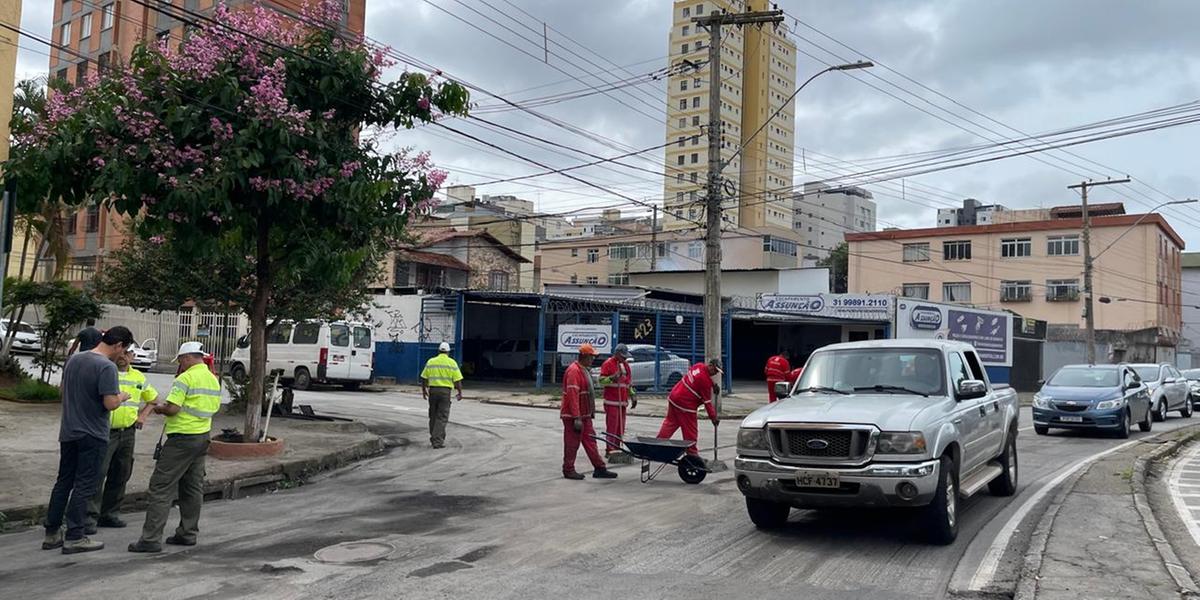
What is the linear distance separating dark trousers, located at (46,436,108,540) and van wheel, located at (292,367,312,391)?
19707 mm

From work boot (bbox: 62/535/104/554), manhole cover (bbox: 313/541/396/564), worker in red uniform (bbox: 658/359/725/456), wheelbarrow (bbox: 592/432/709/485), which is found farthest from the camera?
worker in red uniform (bbox: 658/359/725/456)

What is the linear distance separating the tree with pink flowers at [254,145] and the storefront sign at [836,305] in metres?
29.2

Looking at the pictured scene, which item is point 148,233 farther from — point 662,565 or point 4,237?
point 662,565

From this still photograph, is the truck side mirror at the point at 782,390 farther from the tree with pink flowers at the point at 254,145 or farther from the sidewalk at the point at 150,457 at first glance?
the sidewalk at the point at 150,457

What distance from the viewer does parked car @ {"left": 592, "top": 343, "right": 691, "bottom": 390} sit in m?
28.7

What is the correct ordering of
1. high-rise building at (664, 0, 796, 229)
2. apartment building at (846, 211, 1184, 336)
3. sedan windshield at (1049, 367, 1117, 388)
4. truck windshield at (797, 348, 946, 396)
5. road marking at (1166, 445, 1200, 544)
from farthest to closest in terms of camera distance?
1. high-rise building at (664, 0, 796, 229)
2. apartment building at (846, 211, 1184, 336)
3. sedan windshield at (1049, 367, 1117, 388)
4. road marking at (1166, 445, 1200, 544)
5. truck windshield at (797, 348, 946, 396)

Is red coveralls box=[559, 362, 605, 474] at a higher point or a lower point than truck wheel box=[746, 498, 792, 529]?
higher

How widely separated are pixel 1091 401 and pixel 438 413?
12519 millimetres

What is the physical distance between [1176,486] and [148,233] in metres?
13.2

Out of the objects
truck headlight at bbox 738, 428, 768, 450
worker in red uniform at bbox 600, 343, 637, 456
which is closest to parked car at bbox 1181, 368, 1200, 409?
worker in red uniform at bbox 600, 343, 637, 456

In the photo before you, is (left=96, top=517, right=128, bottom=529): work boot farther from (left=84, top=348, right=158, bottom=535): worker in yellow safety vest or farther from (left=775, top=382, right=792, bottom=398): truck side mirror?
(left=775, top=382, right=792, bottom=398): truck side mirror

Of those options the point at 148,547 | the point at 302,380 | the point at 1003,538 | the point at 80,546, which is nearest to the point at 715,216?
the point at 302,380

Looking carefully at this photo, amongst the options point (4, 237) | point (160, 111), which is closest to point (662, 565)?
point (4, 237)

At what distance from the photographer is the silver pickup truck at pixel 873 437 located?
23.6 feet
